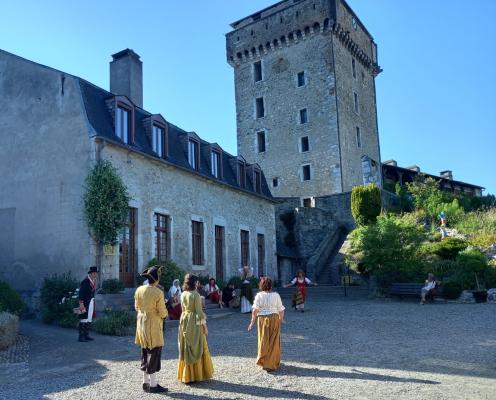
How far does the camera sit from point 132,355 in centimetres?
859

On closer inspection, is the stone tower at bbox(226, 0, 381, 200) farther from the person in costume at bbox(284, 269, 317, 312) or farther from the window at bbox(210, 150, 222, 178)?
the person in costume at bbox(284, 269, 317, 312)

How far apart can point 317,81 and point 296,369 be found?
31.2 meters

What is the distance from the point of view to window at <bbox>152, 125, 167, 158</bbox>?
16.1 m

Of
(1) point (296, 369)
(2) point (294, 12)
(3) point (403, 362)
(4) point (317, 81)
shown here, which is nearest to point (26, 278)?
(1) point (296, 369)

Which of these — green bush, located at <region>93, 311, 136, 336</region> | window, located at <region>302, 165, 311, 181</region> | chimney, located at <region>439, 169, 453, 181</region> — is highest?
chimney, located at <region>439, 169, 453, 181</region>

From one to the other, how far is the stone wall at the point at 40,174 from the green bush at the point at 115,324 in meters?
2.44

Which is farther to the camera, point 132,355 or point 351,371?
point 132,355

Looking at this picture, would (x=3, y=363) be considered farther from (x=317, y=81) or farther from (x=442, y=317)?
(x=317, y=81)

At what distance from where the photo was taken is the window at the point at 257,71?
129ft

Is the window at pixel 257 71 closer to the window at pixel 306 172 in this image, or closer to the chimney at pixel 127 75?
the window at pixel 306 172

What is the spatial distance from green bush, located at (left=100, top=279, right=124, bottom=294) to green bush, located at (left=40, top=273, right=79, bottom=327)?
677 millimetres

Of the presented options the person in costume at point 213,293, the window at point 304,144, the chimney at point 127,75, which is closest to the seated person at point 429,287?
the person in costume at point 213,293

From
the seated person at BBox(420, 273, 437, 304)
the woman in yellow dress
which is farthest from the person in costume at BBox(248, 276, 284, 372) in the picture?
the seated person at BBox(420, 273, 437, 304)

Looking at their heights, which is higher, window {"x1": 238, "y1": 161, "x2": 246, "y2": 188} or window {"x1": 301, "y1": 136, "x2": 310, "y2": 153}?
window {"x1": 301, "y1": 136, "x2": 310, "y2": 153}
